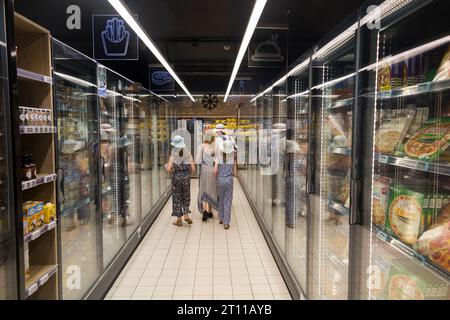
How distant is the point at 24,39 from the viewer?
2441mm

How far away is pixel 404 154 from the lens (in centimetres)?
189

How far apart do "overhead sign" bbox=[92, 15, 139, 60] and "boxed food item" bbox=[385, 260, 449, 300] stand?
406 centimetres

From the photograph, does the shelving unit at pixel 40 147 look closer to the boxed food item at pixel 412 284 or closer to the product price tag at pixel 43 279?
the product price tag at pixel 43 279

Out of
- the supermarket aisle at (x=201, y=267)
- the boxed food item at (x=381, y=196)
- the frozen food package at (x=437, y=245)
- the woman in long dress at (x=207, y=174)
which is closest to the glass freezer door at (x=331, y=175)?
the boxed food item at (x=381, y=196)

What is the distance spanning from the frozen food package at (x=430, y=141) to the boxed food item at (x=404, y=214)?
231mm

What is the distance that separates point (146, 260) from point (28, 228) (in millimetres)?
2702

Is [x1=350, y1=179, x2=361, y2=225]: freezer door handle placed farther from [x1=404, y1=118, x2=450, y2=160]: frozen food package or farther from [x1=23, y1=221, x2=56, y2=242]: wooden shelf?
[x1=23, y1=221, x2=56, y2=242]: wooden shelf

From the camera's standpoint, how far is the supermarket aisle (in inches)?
148

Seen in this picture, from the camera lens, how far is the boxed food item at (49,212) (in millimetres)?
2453

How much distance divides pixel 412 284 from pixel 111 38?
14.4 ft

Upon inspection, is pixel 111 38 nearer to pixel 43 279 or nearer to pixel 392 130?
pixel 43 279

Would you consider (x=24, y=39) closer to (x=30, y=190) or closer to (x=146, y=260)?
(x=30, y=190)

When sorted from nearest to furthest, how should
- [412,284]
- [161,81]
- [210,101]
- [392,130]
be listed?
[412,284], [392,130], [161,81], [210,101]

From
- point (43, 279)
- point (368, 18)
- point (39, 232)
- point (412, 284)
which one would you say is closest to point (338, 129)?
point (368, 18)
